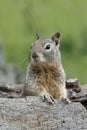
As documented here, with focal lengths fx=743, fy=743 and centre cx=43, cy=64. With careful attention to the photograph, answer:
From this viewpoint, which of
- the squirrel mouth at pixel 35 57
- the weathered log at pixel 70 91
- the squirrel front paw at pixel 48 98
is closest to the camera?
the squirrel front paw at pixel 48 98

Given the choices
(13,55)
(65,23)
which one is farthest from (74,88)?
(65,23)

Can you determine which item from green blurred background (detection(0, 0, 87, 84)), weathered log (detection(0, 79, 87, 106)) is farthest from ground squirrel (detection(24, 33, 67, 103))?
green blurred background (detection(0, 0, 87, 84))

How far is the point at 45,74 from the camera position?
12664 mm

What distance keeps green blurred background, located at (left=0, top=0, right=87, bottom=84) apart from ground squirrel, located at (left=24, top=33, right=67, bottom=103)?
1123 inches

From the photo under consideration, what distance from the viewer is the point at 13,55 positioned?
4628 cm

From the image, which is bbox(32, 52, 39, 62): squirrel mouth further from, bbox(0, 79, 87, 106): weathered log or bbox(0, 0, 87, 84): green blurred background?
bbox(0, 0, 87, 84): green blurred background

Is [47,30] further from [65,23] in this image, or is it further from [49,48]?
[49,48]

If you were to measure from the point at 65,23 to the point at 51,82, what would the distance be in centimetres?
3768

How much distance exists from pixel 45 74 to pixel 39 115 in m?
1.46

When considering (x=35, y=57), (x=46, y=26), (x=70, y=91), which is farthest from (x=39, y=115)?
(x=46, y=26)

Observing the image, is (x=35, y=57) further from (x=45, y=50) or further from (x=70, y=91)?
(x=70, y=91)

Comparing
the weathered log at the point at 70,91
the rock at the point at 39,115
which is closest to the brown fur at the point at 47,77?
the weathered log at the point at 70,91

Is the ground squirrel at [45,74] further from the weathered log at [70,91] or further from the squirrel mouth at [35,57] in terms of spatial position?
the weathered log at [70,91]

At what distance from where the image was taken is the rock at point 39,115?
11.2m
